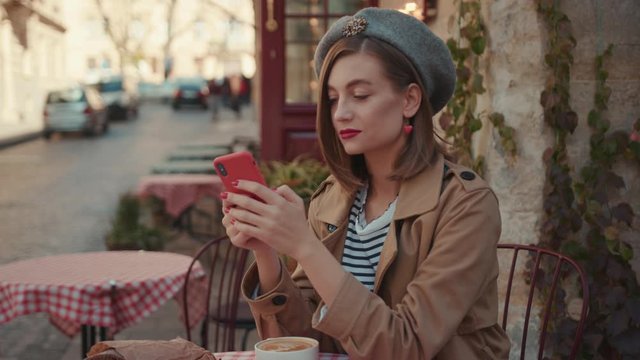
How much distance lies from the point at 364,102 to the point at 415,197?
25 centimetres

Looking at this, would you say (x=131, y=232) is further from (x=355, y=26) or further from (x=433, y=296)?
(x=433, y=296)

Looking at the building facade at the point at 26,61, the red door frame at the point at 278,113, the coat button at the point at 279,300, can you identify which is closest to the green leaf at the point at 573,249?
the coat button at the point at 279,300

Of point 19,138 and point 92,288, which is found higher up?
point 92,288

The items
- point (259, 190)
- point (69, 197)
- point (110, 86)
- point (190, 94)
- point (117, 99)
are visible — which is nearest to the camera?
point (259, 190)

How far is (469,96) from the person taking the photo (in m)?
3.97

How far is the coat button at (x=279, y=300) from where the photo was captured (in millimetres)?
2000

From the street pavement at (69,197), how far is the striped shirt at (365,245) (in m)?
3.63

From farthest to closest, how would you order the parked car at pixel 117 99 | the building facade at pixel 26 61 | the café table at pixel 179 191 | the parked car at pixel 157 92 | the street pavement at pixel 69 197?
1. the parked car at pixel 157 92
2. the parked car at pixel 117 99
3. the building facade at pixel 26 61
4. the café table at pixel 179 191
5. the street pavement at pixel 69 197

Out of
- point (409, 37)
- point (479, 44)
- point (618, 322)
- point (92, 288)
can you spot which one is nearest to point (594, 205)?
point (618, 322)

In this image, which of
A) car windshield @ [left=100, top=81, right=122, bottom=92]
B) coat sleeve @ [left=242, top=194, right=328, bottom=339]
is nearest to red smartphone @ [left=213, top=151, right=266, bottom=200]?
coat sleeve @ [left=242, top=194, right=328, bottom=339]

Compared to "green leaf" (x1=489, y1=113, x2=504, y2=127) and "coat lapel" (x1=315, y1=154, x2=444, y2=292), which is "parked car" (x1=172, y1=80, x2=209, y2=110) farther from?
"coat lapel" (x1=315, y1=154, x2=444, y2=292)

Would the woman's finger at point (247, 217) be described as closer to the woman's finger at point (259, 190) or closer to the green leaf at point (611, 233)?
the woman's finger at point (259, 190)

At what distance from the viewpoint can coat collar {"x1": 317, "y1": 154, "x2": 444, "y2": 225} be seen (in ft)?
6.35

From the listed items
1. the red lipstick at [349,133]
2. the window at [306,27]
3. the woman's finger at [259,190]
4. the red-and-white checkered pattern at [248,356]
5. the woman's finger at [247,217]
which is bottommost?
the red-and-white checkered pattern at [248,356]
